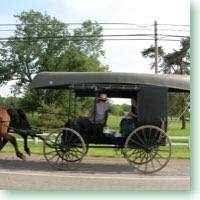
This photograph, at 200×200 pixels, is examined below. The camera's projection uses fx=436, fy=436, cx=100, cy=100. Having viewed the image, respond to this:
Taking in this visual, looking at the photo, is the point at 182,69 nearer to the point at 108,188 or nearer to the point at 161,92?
the point at 161,92

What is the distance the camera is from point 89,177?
376 inches

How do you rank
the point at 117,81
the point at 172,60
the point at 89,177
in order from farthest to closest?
1. the point at 172,60
2. the point at 117,81
3. the point at 89,177

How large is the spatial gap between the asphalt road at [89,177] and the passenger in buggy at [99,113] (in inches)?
45.9

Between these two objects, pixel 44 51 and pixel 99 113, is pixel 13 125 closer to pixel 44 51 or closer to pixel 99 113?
pixel 99 113

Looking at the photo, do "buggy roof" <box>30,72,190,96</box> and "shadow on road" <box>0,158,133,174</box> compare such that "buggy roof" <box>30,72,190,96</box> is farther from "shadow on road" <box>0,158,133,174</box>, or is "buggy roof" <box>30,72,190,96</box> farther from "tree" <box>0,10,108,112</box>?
"tree" <box>0,10,108,112</box>

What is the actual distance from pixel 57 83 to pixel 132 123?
211cm

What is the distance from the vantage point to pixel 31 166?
440 inches

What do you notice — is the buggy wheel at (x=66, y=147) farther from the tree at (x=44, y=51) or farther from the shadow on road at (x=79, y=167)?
the tree at (x=44, y=51)

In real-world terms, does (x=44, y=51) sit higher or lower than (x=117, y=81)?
higher

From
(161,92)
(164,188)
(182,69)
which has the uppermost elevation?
(182,69)

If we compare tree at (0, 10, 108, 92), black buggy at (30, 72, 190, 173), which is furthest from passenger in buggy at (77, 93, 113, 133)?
tree at (0, 10, 108, 92)

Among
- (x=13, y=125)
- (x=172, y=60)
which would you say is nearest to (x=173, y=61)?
(x=172, y=60)

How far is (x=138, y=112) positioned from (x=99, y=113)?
965 mm

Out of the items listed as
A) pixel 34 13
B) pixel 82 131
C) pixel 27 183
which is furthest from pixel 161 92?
pixel 34 13
